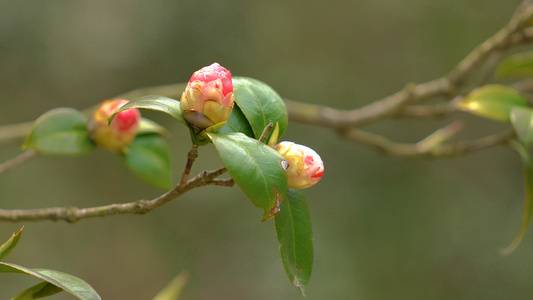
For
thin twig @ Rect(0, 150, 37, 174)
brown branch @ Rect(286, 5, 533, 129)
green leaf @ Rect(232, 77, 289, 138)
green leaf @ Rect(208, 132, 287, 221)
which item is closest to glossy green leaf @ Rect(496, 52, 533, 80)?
brown branch @ Rect(286, 5, 533, 129)

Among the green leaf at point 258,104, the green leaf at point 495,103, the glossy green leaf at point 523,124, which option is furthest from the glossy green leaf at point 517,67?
the green leaf at point 258,104

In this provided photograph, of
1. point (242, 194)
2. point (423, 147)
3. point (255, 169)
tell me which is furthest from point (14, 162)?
point (242, 194)

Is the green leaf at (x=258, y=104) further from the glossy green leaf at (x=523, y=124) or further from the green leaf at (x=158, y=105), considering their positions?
the glossy green leaf at (x=523, y=124)

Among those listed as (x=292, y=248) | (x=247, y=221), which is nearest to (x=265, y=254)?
(x=247, y=221)

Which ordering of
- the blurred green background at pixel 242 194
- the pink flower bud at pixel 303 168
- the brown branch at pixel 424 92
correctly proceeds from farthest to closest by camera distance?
the blurred green background at pixel 242 194
the brown branch at pixel 424 92
the pink flower bud at pixel 303 168

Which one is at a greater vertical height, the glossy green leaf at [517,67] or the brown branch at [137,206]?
the glossy green leaf at [517,67]

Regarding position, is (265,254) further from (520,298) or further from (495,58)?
(495,58)
